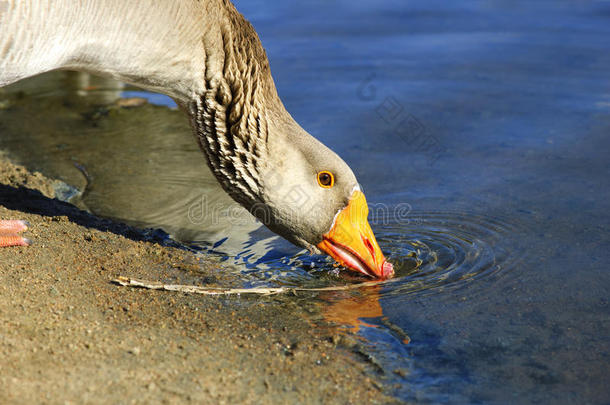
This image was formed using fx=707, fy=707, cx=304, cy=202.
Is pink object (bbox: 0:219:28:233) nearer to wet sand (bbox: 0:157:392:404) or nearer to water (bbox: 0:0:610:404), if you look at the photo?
wet sand (bbox: 0:157:392:404)

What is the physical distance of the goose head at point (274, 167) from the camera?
5113 millimetres

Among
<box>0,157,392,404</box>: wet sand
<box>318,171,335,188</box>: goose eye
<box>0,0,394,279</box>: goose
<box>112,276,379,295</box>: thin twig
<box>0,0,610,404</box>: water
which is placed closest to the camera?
<box>0,157,392,404</box>: wet sand

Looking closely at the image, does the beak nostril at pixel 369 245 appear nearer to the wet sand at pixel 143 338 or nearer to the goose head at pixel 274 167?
the goose head at pixel 274 167

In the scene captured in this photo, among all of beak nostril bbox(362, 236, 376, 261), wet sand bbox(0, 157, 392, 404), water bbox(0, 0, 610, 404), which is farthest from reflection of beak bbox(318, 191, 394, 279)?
wet sand bbox(0, 157, 392, 404)

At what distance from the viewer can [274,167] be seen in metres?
5.11

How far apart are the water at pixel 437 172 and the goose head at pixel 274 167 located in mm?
337

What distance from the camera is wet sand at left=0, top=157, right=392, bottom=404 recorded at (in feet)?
11.5

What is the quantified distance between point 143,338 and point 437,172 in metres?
4.05

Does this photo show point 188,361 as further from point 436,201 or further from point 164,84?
point 436,201

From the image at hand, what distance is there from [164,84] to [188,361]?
7.53ft

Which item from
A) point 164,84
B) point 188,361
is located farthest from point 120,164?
point 188,361

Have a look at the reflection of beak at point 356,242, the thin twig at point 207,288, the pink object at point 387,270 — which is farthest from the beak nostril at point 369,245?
the thin twig at point 207,288

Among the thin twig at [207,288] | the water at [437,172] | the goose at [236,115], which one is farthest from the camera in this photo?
the goose at [236,115]

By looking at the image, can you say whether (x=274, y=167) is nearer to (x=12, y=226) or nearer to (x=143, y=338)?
(x=143, y=338)
